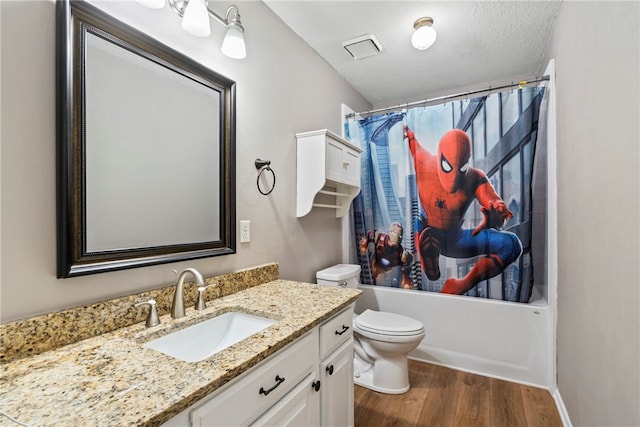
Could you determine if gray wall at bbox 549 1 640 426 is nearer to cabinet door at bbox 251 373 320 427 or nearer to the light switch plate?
cabinet door at bbox 251 373 320 427

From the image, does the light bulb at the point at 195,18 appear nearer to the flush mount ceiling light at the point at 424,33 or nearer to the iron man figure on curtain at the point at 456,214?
the flush mount ceiling light at the point at 424,33

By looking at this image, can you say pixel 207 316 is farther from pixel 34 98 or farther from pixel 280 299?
pixel 34 98

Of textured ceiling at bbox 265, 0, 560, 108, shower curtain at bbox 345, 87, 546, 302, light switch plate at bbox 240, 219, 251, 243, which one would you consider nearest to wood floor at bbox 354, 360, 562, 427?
shower curtain at bbox 345, 87, 546, 302

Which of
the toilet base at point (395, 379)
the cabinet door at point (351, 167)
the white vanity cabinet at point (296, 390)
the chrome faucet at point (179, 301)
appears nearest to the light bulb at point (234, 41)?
the chrome faucet at point (179, 301)

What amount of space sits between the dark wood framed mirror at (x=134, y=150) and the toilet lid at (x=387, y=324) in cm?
108

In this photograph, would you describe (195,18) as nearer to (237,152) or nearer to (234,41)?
(234,41)

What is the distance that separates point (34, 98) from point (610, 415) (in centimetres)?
214

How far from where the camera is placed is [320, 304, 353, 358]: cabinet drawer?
1.22 m

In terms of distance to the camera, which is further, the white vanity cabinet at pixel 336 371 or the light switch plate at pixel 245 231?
the light switch plate at pixel 245 231

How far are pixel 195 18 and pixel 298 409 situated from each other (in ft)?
4.89

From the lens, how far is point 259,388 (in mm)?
871

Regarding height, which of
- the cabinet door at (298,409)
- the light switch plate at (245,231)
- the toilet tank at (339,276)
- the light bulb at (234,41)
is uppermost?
the light bulb at (234,41)

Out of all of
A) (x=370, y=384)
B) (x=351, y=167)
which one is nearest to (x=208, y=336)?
(x=370, y=384)

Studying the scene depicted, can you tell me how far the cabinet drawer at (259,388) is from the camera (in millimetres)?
737
